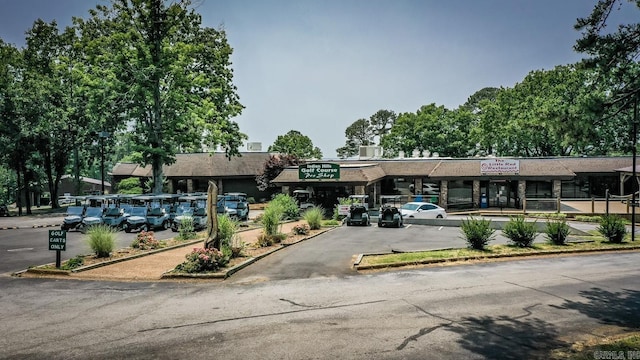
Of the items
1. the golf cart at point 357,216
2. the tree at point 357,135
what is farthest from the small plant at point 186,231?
the tree at point 357,135

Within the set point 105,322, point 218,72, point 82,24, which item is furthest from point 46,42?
point 105,322

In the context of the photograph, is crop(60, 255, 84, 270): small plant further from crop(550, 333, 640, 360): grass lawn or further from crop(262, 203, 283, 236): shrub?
crop(550, 333, 640, 360): grass lawn

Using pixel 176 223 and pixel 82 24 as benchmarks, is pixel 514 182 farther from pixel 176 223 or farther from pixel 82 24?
pixel 82 24

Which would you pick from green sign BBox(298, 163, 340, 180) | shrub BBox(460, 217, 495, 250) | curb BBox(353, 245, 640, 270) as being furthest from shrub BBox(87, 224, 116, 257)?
green sign BBox(298, 163, 340, 180)

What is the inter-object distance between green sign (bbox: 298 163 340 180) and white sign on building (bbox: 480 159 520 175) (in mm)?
12744

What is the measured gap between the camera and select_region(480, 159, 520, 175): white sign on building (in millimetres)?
36000

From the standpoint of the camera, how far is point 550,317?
889cm

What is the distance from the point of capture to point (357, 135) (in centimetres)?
11250

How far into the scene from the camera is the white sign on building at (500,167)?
118 ft

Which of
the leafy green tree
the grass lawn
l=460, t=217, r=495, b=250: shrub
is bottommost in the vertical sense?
the grass lawn

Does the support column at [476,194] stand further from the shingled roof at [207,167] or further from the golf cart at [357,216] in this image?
the shingled roof at [207,167]

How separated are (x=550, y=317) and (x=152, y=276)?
36.1 ft

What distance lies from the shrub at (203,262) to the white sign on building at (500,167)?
93.5ft

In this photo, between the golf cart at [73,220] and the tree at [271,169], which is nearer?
the golf cart at [73,220]
